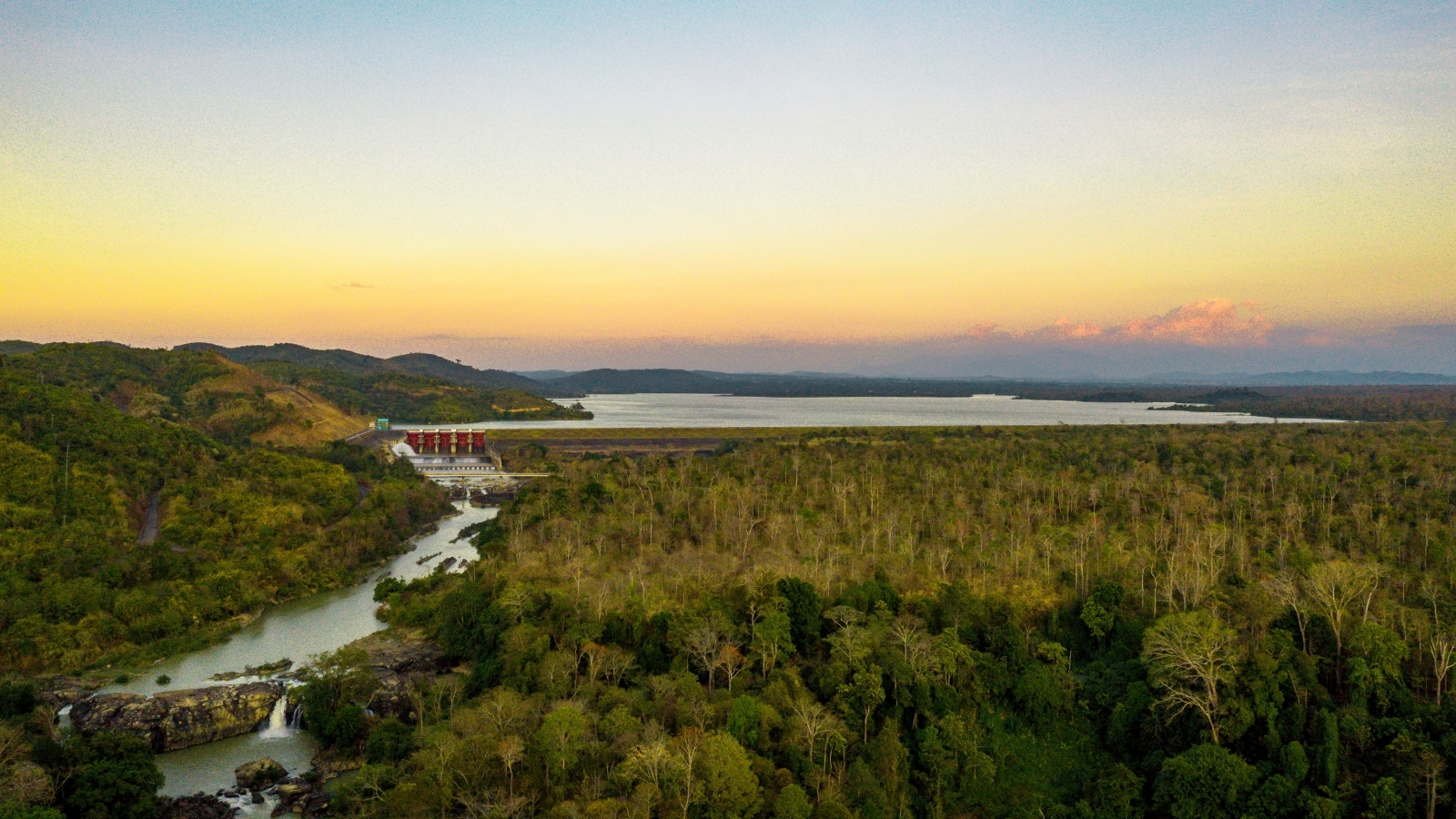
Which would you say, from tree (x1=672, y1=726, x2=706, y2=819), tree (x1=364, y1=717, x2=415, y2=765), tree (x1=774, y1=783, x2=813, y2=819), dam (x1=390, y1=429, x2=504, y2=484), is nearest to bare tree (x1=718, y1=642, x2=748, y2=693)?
tree (x1=672, y1=726, x2=706, y2=819)

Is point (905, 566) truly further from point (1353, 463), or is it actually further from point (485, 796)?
point (1353, 463)

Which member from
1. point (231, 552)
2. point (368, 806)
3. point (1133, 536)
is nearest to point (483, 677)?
point (368, 806)

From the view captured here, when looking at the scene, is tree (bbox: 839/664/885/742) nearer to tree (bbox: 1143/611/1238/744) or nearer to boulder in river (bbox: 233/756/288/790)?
tree (bbox: 1143/611/1238/744)

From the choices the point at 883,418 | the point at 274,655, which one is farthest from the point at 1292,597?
the point at 883,418

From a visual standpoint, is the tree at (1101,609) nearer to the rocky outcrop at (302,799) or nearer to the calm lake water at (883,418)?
the rocky outcrop at (302,799)

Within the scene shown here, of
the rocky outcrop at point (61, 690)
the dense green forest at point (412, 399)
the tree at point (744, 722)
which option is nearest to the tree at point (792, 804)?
the tree at point (744, 722)

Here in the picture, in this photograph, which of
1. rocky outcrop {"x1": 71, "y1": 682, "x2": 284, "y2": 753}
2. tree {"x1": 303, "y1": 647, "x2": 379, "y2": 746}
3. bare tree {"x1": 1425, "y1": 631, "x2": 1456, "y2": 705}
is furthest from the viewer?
tree {"x1": 303, "y1": 647, "x2": 379, "y2": 746}
